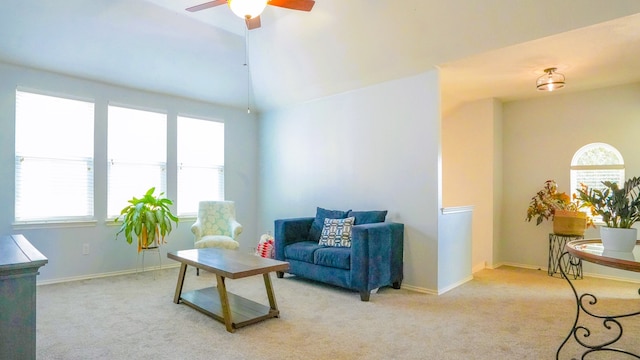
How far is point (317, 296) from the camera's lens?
3.81 m

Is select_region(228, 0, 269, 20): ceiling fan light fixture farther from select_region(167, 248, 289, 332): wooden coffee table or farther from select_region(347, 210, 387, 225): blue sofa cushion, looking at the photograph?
select_region(347, 210, 387, 225): blue sofa cushion

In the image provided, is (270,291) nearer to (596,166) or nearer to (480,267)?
(480,267)

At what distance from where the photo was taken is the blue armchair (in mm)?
3641

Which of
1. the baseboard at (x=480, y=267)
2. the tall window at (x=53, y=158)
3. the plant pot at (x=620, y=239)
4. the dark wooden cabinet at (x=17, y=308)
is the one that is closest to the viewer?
the dark wooden cabinet at (x=17, y=308)

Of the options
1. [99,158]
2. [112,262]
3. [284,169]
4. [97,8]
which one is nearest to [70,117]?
[99,158]

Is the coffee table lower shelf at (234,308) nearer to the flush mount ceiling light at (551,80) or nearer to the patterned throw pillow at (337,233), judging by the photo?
the patterned throw pillow at (337,233)

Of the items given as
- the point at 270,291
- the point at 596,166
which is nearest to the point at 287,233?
the point at 270,291

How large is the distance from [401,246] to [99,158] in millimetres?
3989

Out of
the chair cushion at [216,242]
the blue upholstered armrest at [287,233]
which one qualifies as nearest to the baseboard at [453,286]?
the blue upholstered armrest at [287,233]

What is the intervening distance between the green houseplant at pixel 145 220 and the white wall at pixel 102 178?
0.37 m

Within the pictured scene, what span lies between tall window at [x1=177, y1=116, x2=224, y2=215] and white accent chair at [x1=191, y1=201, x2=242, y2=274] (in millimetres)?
379

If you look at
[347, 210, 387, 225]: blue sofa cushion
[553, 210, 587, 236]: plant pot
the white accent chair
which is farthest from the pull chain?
[553, 210, 587, 236]: plant pot

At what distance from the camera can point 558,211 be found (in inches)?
185

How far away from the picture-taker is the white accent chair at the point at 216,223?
5.00 meters
